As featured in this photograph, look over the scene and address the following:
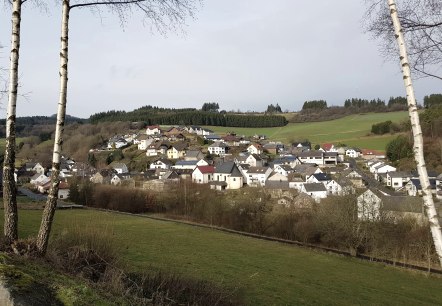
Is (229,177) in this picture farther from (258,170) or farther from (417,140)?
(417,140)

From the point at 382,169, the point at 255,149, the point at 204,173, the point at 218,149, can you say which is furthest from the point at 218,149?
the point at 382,169

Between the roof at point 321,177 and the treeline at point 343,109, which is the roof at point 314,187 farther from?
the treeline at point 343,109

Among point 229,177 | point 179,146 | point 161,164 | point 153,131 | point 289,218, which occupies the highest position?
point 153,131

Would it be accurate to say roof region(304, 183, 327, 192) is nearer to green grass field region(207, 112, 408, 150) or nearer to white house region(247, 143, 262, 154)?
green grass field region(207, 112, 408, 150)

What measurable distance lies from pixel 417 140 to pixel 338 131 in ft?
397

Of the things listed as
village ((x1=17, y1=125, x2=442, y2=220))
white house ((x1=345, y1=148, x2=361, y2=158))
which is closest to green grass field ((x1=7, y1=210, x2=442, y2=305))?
village ((x1=17, y1=125, x2=442, y2=220))

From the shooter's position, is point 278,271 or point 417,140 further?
point 278,271

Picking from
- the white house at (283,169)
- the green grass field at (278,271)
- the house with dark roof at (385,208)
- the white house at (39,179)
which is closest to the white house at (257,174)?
the white house at (283,169)

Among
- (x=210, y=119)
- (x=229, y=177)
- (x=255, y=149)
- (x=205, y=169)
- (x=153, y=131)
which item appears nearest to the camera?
(x=229, y=177)

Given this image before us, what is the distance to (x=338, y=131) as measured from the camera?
120938mm

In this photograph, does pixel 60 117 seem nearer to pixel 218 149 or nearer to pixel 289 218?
pixel 289 218

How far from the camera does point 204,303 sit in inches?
293

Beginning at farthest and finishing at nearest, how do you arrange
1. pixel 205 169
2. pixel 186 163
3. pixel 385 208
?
pixel 186 163, pixel 205 169, pixel 385 208

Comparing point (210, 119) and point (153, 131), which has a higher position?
point (210, 119)
